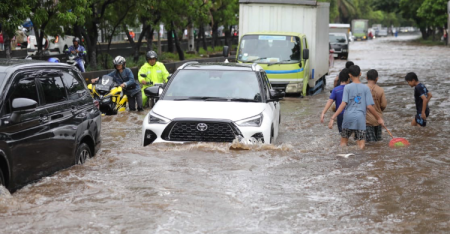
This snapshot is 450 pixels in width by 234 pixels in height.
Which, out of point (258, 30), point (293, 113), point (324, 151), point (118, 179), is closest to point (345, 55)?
point (258, 30)

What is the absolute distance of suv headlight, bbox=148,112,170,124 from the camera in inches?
374

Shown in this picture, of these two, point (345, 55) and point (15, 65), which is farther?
point (345, 55)

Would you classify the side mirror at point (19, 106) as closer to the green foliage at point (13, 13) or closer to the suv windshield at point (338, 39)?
the green foliage at point (13, 13)

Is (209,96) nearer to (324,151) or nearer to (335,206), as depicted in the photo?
(324,151)

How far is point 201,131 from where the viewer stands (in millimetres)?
9336

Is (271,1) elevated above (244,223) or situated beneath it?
elevated above

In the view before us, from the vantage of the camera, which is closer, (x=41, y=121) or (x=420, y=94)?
(x=41, y=121)

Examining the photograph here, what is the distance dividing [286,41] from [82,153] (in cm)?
1167

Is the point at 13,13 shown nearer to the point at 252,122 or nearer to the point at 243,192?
the point at 252,122

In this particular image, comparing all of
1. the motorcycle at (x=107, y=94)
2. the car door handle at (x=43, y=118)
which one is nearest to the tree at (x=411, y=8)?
the motorcycle at (x=107, y=94)

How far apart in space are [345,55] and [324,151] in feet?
114

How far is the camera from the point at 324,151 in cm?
1036

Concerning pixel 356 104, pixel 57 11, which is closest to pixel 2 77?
pixel 356 104

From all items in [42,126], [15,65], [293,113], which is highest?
[15,65]
